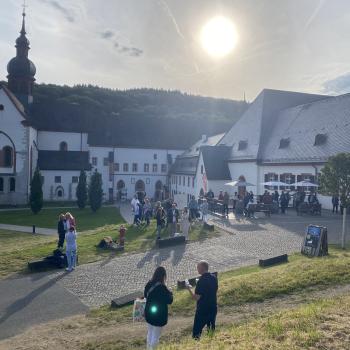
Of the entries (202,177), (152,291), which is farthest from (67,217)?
(202,177)

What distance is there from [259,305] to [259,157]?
28404 mm

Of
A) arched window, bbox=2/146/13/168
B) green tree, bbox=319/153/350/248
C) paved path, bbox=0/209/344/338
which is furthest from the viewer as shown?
arched window, bbox=2/146/13/168

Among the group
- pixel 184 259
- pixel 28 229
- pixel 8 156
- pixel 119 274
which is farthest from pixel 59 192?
pixel 119 274

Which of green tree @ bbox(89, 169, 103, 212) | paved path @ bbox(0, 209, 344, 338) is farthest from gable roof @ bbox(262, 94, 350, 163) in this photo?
green tree @ bbox(89, 169, 103, 212)

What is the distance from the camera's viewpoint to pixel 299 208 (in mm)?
26203

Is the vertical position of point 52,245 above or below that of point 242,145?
below

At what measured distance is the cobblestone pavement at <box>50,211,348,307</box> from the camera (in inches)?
485

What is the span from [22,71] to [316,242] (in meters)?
49.5

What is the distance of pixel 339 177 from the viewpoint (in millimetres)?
16219

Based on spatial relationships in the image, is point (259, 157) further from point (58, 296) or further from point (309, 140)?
point (58, 296)

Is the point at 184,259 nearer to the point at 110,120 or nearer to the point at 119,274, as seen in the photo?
the point at 119,274

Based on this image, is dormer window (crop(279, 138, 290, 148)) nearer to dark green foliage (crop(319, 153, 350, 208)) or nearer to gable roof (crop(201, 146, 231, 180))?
gable roof (crop(201, 146, 231, 180))

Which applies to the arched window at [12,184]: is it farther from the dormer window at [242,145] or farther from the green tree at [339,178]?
the green tree at [339,178]

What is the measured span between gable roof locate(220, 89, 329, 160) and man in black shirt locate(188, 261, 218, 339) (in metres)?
30.6
